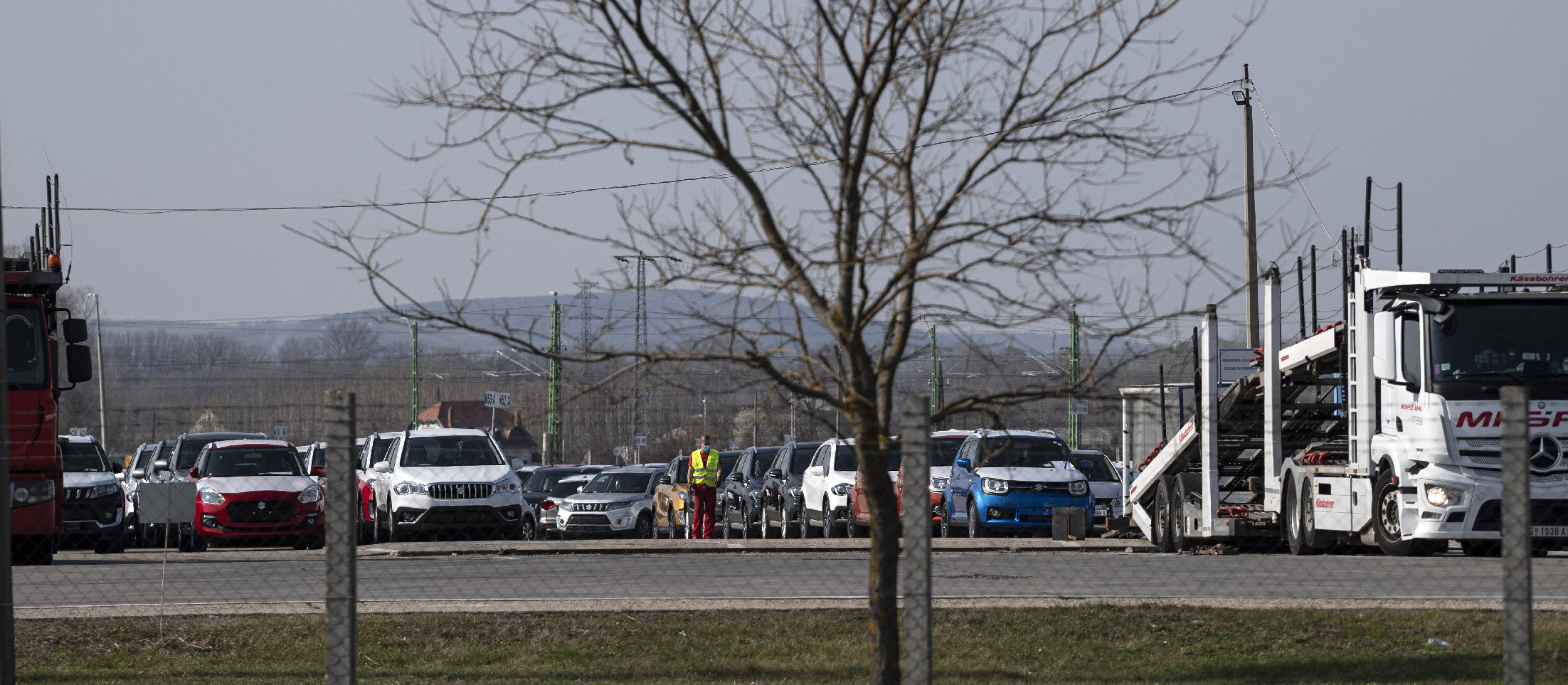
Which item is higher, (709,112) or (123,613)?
(709,112)

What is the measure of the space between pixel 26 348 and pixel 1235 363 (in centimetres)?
1344

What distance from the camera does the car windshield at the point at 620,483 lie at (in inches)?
1126

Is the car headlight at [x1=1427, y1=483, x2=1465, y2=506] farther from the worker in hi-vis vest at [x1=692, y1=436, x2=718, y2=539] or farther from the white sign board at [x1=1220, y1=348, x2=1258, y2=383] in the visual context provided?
the worker in hi-vis vest at [x1=692, y1=436, x2=718, y2=539]

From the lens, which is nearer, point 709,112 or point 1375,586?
point 709,112

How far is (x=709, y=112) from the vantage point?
6281 millimetres

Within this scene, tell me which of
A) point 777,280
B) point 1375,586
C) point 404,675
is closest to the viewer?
point 777,280

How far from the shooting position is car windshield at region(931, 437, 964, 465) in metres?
23.5

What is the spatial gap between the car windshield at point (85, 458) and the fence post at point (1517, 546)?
67.6ft

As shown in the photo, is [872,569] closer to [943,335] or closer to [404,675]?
[943,335]

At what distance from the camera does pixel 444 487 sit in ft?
74.0

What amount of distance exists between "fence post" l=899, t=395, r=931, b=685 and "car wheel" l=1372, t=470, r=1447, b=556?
11125 mm

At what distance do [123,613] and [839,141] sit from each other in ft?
23.3

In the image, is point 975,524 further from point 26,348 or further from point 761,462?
point 26,348

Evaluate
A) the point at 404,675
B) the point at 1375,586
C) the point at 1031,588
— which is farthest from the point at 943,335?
the point at 1375,586
